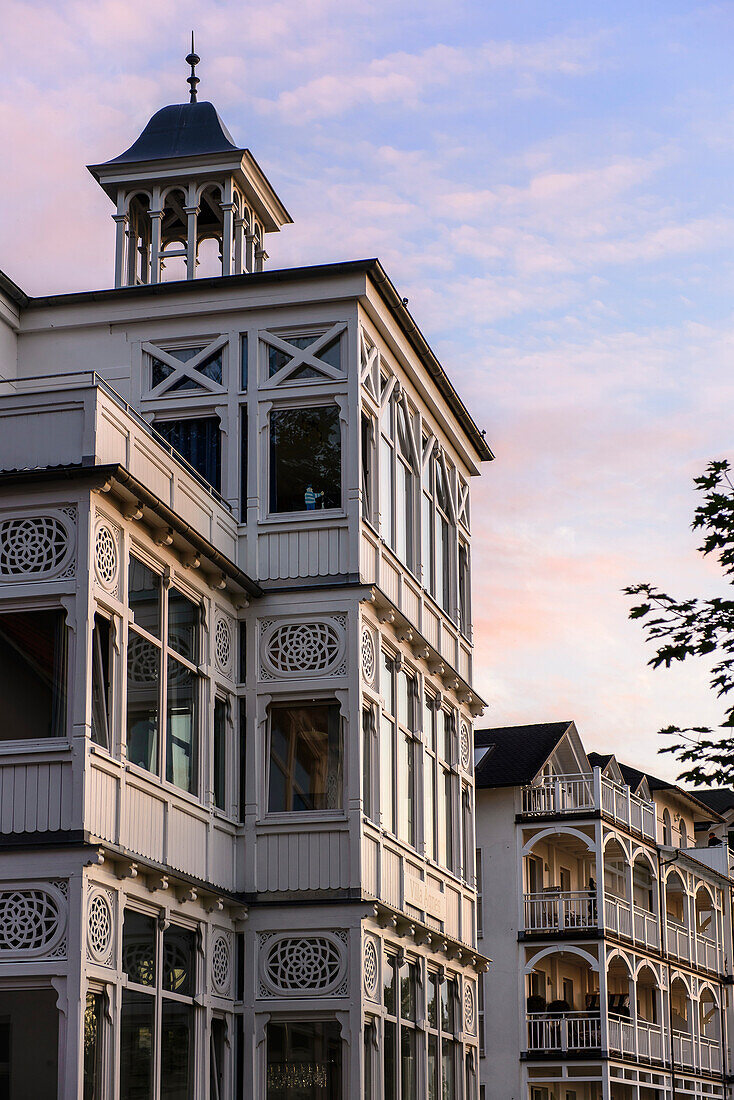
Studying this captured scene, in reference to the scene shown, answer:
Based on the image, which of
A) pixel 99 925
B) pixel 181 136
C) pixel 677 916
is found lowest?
pixel 99 925

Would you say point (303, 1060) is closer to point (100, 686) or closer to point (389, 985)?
point (389, 985)

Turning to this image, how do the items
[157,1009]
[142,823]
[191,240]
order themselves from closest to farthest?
[142,823]
[157,1009]
[191,240]

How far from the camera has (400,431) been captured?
2505 cm

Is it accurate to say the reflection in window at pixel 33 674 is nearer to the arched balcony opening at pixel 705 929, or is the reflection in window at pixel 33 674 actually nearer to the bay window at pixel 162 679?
the bay window at pixel 162 679

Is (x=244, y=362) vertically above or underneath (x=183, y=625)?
above

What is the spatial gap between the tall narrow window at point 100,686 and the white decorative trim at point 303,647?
4.46 meters

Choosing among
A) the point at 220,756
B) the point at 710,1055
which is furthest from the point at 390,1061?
the point at 710,1055

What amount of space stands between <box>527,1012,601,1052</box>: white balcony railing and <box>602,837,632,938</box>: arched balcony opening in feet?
9.29

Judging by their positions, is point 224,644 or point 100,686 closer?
point 100,686

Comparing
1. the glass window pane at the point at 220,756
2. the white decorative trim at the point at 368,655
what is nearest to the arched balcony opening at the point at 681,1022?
the white decorative trim at the point at 368,655

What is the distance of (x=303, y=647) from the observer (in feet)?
71.3

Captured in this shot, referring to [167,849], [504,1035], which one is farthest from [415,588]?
[504,1035]

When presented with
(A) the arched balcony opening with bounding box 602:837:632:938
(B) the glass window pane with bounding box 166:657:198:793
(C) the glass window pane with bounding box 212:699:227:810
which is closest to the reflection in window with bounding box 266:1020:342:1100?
(C) the glass window pane with bounding box 212:699:227:810

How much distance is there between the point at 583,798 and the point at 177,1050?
30.7 metres
